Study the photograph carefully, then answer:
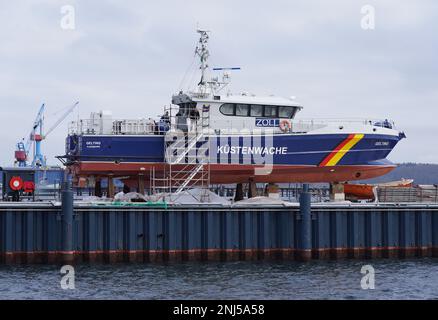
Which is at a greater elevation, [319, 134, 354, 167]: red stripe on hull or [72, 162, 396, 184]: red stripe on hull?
[319, 134, 354, 167]: red stripe on hull

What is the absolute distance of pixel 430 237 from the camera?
146 ft

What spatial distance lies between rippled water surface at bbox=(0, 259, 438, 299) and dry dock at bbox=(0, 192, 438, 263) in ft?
2.40

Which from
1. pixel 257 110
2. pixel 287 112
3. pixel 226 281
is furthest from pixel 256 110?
pixel 226 281

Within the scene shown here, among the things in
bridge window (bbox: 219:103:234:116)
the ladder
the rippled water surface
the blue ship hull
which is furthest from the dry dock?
bridge window (bbox: 219:103:234:116)

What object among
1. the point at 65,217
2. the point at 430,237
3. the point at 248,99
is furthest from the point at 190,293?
the point at 248,99

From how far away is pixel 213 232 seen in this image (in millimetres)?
41562

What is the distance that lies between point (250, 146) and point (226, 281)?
14740 millimetres

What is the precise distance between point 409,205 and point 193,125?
13.8 metres

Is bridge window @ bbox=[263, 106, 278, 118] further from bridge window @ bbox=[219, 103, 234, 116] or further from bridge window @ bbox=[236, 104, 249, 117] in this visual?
bridge window @ bbox=[219, 103, 234, 116]

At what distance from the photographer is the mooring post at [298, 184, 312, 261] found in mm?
41484

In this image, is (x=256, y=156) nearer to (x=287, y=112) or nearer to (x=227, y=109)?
(x=227, y=109)

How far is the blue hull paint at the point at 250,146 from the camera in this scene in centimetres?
4872
